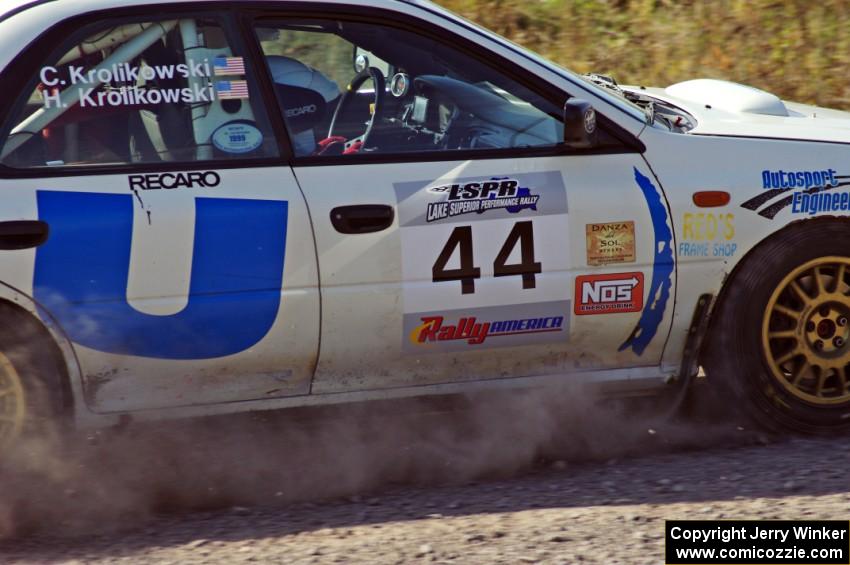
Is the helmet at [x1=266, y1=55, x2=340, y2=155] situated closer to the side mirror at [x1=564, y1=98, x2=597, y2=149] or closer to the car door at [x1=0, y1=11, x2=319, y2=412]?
the car door at [x1=0, y1=11, x2=319, y2=412]

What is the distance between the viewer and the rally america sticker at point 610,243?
4.07m

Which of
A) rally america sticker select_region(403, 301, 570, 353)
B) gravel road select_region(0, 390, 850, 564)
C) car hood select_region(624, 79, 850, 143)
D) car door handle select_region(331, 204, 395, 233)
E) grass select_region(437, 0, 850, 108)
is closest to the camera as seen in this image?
gravel road select_region(0, 390, 850, 564)

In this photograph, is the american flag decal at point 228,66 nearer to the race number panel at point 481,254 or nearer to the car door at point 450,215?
the car door at point 450,215

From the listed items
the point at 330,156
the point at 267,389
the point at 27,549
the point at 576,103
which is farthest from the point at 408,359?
the point at 27,549

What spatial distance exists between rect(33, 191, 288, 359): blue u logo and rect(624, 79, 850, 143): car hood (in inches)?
67.4

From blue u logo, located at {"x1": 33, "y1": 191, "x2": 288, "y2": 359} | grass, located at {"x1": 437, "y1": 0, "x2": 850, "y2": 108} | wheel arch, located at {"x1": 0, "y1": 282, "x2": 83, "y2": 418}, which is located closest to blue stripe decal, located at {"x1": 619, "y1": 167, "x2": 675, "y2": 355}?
blue u logo, located at {"x1": 33, "y1": 191, "x2": 288, "y2": 359}

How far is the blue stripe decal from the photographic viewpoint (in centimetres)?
411

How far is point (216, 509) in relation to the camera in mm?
3992

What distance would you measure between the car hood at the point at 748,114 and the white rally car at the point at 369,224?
0.03m

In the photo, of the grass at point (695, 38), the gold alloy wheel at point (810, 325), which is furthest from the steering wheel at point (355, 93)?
the grass at point (695, 38)

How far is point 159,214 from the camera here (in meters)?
3.78

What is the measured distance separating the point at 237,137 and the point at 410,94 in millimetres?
665

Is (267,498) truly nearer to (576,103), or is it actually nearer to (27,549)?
(27,549)

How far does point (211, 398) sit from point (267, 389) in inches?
7.8
